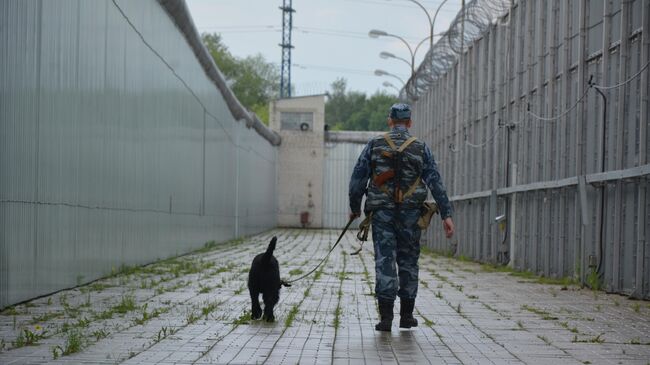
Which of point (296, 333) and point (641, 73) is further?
point (641, 73)

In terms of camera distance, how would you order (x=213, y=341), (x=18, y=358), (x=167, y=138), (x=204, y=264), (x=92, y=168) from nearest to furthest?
1. (x=18, y=358)
2. (x=213, y=341)
3. (x=92, y=168)
4. (x=204, y=264)
5. (x=167, y=138)

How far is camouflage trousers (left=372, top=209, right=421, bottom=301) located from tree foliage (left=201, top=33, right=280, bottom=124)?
109 meters

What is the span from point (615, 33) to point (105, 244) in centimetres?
757

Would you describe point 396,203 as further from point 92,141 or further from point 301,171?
point 301,171

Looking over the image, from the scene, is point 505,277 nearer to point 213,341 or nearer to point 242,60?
point 213,341

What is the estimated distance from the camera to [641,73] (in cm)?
1255

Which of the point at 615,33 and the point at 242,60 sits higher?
the point at 242,60

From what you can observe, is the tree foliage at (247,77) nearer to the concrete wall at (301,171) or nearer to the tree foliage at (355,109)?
the tree foliage at (355,109)

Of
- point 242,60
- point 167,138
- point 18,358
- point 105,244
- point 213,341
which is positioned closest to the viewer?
point 18,358

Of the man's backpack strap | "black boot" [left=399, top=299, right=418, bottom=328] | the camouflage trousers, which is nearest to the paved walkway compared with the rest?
"black boot" [left=399, top=299, right=418, bottom=328]

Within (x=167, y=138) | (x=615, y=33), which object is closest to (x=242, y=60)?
(x=167, y=138)

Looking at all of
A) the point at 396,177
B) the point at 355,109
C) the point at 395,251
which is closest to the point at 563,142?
the point at 396,177

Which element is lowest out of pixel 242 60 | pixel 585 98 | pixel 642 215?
pixel 642 215

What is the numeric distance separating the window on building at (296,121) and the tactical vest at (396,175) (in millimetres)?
49661
